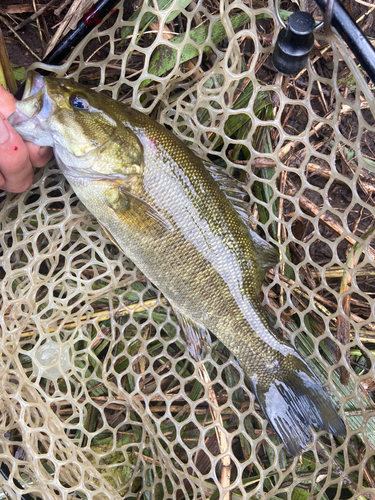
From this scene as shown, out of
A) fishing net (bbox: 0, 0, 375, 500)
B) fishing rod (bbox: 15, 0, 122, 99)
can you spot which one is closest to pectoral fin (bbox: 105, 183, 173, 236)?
fishing net (bbox: 0, 0, 375, 500)

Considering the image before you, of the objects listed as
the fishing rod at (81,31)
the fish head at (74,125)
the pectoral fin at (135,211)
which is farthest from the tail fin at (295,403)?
the fishing rod at (81,31)

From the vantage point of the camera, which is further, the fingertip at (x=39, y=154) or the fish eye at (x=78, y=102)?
the fingertip at (x=39, y=154)

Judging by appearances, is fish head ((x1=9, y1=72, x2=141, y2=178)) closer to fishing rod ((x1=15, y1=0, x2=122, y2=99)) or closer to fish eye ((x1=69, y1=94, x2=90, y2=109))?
fish eye ((x1=69, y1=94, x2=90, y2=109))

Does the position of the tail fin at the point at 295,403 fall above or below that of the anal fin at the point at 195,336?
below

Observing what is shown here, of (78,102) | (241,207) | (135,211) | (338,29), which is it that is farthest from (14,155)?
(338,29)

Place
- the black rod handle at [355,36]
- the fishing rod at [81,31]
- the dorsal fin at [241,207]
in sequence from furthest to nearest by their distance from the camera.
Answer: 1. the dorsal fin at [241,207]
2. the fishing rod at [81,31]
3. the black rod handle at [355,36]

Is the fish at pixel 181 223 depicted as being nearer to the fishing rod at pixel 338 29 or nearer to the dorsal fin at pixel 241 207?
the dorsal fin at pixel 241 207

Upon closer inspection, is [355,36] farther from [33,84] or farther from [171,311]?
[171,311]
